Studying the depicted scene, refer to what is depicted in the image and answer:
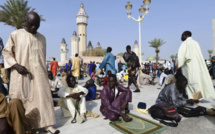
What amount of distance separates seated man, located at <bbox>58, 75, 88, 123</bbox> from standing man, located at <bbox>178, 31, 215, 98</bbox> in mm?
2657

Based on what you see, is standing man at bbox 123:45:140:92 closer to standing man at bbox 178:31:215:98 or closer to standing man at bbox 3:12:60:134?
standing man at bbox 178:31:215:98

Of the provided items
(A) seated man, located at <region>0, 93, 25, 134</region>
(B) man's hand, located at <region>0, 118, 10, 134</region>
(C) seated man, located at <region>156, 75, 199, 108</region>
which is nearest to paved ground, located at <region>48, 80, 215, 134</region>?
(C) seated man, located at <region>156, 75, 199, 108</region>

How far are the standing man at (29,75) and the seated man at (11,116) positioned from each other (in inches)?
11.3

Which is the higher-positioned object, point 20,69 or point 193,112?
point 20,69

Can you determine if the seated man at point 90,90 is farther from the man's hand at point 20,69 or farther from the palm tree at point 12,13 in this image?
the palm tree at point 12,13

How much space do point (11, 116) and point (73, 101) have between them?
135 centimetres

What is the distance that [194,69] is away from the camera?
381 centimetres

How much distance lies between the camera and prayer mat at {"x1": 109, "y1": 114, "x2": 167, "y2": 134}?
2319mm

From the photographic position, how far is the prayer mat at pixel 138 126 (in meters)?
2.32

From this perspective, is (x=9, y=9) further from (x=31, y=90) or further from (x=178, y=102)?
(x=178, y=102)

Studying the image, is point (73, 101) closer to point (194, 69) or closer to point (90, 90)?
point (90, 90)

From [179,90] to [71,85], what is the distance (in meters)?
2.31

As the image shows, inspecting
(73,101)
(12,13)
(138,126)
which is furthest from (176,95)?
(12,13)

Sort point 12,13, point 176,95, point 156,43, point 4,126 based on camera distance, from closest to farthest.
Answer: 1. point 4,126
2. point 176,95
3. point 12,13
4. point 156,43
